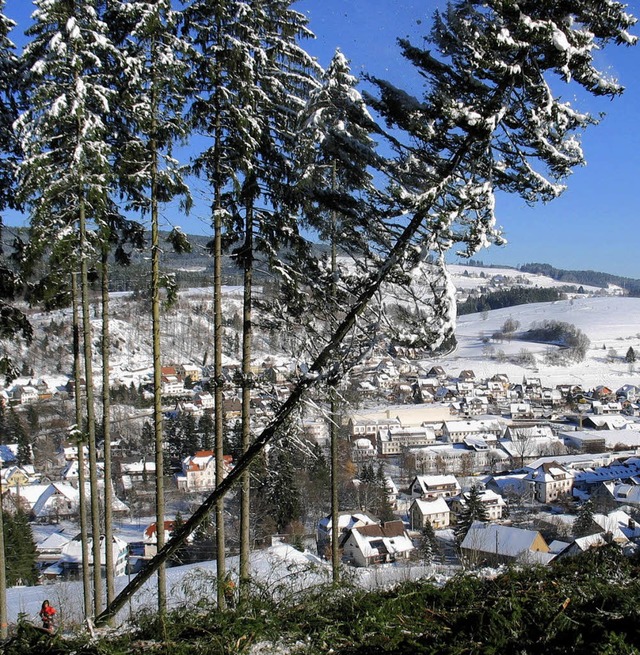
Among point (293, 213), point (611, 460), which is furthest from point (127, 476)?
point (611, 460)

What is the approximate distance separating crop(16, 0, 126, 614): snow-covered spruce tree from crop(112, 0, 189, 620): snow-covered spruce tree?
0.36 meters

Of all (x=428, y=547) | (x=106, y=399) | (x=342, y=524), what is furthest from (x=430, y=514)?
(x=106, y=399)

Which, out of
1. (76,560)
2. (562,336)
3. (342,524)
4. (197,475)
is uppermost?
(562,336)

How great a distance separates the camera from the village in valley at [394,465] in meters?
12.3

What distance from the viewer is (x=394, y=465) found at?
5144 centimetres

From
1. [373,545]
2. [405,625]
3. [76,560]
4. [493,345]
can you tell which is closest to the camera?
[405,625]

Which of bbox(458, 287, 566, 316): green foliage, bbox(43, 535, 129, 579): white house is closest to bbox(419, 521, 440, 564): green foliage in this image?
bbox(43, 535, 129, 579): white house

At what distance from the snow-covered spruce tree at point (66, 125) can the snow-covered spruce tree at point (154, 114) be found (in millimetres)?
365

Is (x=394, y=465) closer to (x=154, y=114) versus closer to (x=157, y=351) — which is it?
(x=157, y=351)

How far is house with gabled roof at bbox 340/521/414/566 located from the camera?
22.2 meters

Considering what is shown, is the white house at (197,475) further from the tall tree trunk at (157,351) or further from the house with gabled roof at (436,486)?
the tall tree trunk at (157,351)

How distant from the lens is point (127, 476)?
38.7 metres

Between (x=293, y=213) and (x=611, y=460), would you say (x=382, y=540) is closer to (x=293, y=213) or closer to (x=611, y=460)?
(x=293, y=213)

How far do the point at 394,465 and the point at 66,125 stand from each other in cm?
4827
